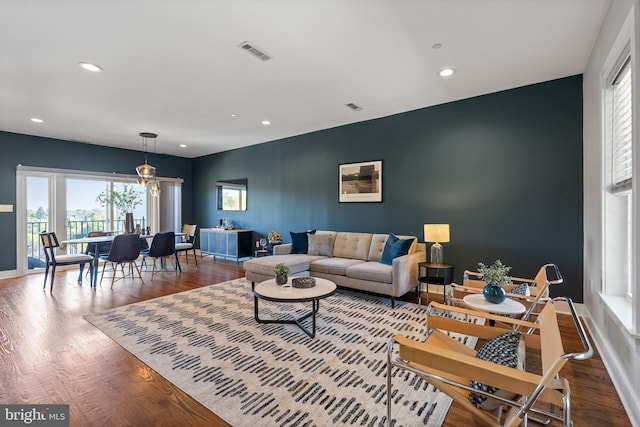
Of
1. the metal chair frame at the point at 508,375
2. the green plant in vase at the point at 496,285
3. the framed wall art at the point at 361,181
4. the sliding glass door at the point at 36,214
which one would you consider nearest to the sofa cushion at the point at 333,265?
the framed wall art at the point at 361,181

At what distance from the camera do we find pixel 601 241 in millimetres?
2627

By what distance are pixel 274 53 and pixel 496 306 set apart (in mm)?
3082

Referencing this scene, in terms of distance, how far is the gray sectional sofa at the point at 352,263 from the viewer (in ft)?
12.7

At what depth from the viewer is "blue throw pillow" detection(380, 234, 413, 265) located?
416cm

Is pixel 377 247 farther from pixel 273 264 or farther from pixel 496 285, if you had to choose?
pixel 496 285

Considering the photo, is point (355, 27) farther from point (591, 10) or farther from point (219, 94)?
point (219, 94)

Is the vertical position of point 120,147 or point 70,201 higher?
point 120,147

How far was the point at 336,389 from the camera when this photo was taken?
6.90 feet

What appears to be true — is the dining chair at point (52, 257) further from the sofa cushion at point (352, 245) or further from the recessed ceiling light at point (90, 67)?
the sofa cushion at point (352, 245)

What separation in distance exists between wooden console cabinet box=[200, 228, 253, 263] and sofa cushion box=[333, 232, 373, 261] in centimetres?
275

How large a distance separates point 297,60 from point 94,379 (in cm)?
330

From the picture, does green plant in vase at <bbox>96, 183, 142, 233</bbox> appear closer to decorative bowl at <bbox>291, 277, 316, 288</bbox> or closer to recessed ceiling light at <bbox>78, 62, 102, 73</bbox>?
recessed ceiling light at <bbox>78, 62, 102, 73</bbox>

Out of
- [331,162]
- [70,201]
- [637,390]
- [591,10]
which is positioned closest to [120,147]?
[70,201]

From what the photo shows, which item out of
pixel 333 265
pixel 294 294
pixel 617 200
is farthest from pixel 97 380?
pixel 617 200
